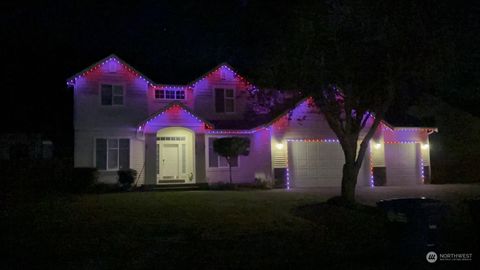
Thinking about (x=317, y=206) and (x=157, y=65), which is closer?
(x=317, y=206)

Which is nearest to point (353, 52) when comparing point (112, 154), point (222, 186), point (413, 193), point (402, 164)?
point (413, 193)

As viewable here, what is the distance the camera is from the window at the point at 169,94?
24.5 metres

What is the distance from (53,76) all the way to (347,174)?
23.0 meters

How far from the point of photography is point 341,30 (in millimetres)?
14562

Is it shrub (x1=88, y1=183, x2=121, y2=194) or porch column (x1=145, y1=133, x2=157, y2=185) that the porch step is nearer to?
porch column (x1=145, y1=133, x2=157, y2=185)

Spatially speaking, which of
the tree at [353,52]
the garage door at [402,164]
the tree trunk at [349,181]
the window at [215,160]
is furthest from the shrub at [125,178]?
the garage door at [402,164]

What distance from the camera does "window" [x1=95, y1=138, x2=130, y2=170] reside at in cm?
2348

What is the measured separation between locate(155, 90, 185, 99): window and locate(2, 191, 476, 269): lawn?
8142mm

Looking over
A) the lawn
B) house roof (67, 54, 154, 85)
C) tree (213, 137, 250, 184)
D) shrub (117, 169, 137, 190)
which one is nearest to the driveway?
the lawn

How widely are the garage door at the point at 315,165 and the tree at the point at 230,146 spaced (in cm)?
254

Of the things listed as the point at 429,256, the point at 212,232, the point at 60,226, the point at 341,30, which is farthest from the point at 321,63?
the point at 60,226

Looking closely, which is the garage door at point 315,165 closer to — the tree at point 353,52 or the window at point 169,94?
the window at point 169,94

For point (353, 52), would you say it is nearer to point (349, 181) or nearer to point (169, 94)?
point (349, 181)

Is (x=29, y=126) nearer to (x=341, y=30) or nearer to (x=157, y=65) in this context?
(x=157, y=65)
